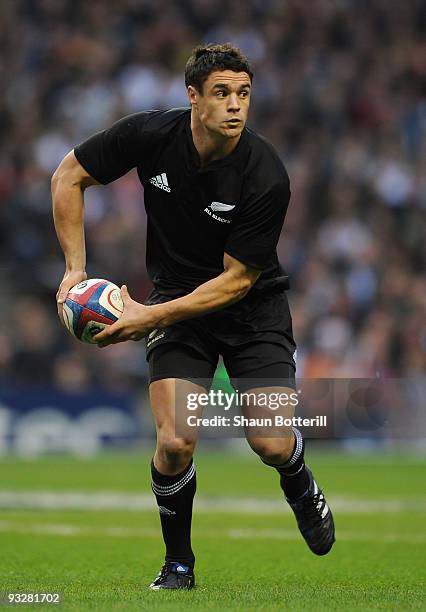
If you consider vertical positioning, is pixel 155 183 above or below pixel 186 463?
above

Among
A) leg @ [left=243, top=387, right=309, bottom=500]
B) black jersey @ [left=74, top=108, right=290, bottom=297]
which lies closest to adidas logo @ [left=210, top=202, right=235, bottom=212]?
black jersey @ [left=74, top=108, right=290, bottom=297]

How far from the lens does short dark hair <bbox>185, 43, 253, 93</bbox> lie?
6.02 metres

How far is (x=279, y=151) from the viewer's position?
17.7m

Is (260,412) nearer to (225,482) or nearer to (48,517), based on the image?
(48,517)

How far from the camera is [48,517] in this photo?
998 cm

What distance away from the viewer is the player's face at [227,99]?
6.00 meters

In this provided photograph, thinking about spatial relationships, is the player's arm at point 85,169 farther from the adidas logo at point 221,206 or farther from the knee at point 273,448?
the knee at point 273,448

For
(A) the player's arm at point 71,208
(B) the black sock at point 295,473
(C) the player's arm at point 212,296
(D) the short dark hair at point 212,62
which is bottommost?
(B) the black sock at point 295,473

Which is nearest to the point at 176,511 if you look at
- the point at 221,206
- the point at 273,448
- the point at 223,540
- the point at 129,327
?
the point at 273,448

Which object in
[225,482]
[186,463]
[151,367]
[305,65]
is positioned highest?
[305,65]

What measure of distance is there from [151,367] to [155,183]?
3.03ft

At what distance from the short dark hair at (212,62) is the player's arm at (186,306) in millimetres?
861

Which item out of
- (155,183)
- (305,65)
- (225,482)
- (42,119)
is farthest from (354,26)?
(155,183)

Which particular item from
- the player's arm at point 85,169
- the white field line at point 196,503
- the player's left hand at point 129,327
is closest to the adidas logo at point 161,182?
the player's arm at point 85,169
